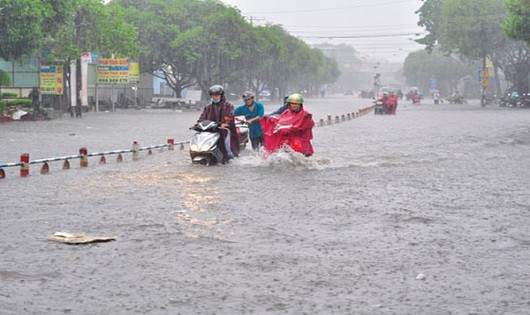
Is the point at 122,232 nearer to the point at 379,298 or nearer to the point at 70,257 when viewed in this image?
the point at 70,257

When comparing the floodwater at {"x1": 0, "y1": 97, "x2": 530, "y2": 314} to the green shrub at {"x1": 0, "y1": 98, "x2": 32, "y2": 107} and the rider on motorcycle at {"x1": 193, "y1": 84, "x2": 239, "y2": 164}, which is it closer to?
the rider on motorcycle at {"x1": 193, "y1": 84, "x2": 239, "y2": 164}

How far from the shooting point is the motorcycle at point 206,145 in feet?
53.7

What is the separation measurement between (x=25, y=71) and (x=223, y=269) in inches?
1738

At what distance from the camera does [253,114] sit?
1825cm

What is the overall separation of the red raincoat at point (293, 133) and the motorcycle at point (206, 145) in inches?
38.3

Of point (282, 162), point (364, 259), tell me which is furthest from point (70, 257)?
point (282, 162)

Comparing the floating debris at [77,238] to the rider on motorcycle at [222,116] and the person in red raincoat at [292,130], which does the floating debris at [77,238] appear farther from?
the rider on motorcycle at [222,116]

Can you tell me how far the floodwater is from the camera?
6211 mm

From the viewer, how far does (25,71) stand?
4906 centimetres

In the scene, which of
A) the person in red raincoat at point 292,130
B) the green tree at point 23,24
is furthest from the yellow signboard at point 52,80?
the person in red raincoat at point 292,130

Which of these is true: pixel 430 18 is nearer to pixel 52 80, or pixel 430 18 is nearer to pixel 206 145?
pixel 52 80

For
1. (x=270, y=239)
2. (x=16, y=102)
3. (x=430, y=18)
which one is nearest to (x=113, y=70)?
(x=16, y=102)

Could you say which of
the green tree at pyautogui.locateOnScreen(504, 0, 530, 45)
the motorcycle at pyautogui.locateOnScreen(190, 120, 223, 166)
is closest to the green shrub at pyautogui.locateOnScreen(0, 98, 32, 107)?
the green tree at pyautogui.locateOnScreen(504, 0, 530, 45)

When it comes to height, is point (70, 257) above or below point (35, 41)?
below
